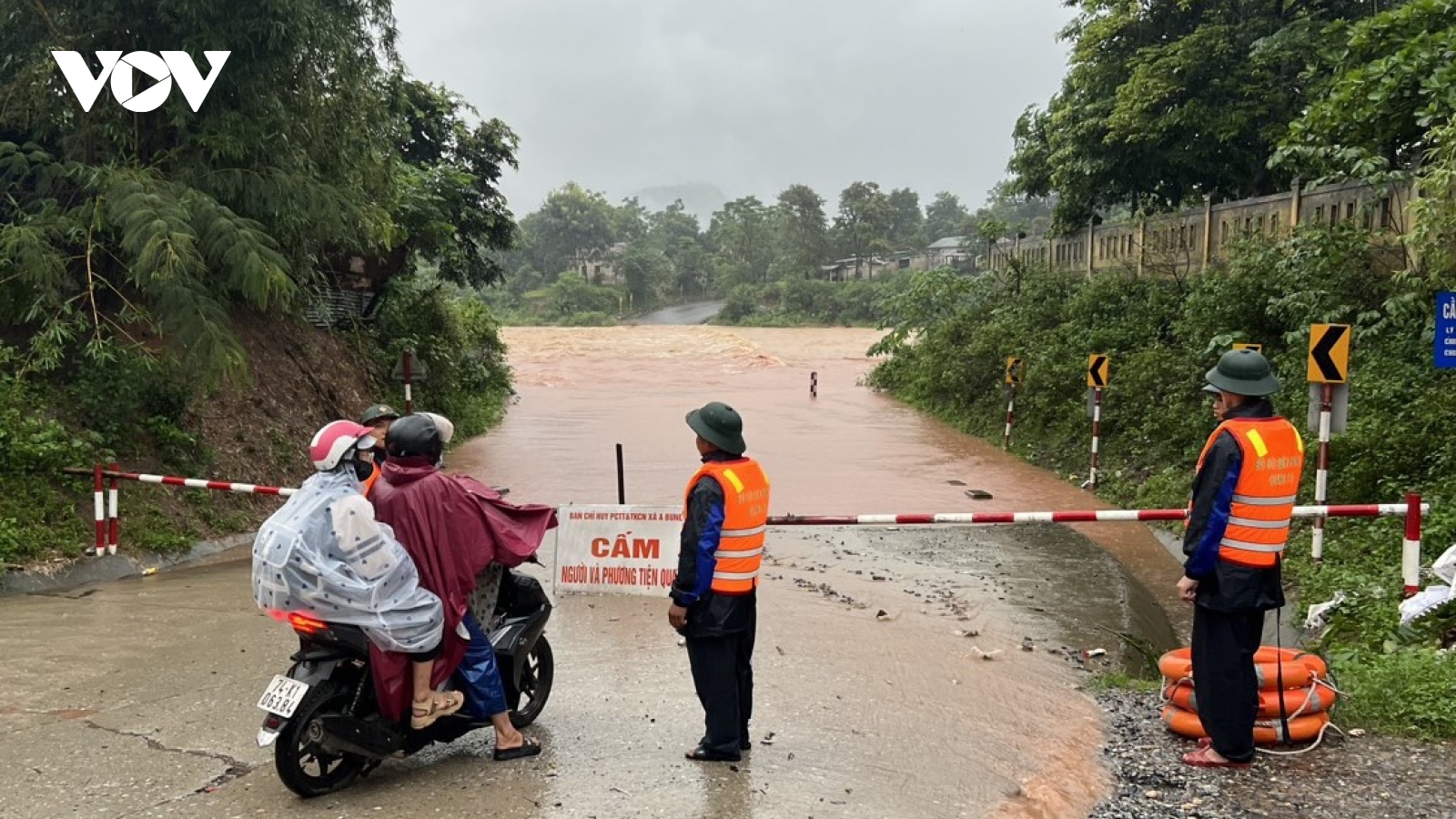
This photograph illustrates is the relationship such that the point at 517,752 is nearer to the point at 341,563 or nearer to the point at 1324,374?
the point at 341,563

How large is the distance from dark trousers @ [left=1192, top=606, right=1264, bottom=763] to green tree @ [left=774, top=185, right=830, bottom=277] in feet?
249

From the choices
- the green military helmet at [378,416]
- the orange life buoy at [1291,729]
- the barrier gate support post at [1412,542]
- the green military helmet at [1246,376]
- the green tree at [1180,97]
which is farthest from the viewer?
the green tree at [1180,97]

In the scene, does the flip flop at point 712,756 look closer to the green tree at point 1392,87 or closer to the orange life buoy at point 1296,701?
the orange life buoy at point 1296,701

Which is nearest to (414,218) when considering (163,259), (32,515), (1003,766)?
(163,259)

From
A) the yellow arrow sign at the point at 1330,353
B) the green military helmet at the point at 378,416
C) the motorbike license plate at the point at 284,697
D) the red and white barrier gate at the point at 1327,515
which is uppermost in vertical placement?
the yellow arrow sign at the point at 1330,353

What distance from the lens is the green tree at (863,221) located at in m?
A: 78.4

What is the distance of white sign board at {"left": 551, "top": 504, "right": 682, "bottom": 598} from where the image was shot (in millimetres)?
6543

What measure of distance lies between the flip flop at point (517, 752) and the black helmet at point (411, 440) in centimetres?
130

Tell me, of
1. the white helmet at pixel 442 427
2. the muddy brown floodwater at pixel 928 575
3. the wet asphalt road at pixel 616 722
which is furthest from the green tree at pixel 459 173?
the white helmet at pixel 442 427

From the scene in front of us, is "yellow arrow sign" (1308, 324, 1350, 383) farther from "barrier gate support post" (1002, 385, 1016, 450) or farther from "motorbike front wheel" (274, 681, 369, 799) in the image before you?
"barrier gate support post" (1002, 385, 1016, 450)

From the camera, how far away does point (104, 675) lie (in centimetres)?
574

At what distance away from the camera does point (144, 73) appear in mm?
10125

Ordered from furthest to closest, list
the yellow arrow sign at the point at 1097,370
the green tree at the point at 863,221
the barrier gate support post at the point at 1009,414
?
the green tree at the point at 863,221
the barrier gate support post at the point at 1009,414
the yellow arrow sign at the point at 1097,370

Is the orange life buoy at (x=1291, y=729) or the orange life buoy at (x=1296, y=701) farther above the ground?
the orange life buoy at (x=1296, y=701)
